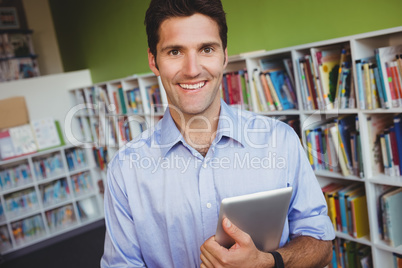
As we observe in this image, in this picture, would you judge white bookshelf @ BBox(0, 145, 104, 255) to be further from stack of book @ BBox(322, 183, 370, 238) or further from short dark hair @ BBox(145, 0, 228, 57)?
short dark hair @ BBox(145, 0, 228, 57)

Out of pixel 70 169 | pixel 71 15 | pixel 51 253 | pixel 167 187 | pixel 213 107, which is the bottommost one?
pixel 51 253

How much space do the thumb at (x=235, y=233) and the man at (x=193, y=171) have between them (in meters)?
0.22

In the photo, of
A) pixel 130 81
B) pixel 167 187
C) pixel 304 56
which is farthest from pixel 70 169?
pixel 167 187

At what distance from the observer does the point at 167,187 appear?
1.26 meters

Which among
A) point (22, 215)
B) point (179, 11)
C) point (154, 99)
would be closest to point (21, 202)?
point (22, 215)

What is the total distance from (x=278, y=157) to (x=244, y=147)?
0.12m

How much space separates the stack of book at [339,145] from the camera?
2150 millimetres

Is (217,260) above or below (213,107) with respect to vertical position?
below

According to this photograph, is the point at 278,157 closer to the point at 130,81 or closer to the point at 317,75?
the point at 317,75

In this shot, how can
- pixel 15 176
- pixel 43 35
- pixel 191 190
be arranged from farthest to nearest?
1. pixel 43 35
2. pixel 15 176
3. pixel 191 190

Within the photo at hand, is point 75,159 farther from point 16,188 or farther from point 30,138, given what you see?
point 16,188

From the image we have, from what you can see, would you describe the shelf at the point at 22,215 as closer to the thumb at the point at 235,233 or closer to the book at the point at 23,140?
the book at the point at 23,140

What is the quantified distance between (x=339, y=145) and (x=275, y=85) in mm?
604

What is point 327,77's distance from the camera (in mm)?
2207
